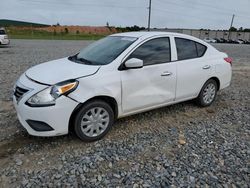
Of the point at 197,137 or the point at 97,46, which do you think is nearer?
the point at 197,137

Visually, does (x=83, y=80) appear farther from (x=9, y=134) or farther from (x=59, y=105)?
(x=9, y=134)

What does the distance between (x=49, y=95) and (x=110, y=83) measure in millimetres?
886

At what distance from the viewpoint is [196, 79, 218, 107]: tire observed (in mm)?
4844

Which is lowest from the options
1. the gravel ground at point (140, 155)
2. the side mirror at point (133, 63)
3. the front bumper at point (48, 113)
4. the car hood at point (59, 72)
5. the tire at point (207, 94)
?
the gravel ground at point (140, 155)

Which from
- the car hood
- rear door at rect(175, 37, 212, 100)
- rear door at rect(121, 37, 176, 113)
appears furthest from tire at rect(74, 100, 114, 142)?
rear door at rect(175, 37, 212, 100)

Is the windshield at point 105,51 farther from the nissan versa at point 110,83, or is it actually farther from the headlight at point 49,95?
the headlight at point 49,95

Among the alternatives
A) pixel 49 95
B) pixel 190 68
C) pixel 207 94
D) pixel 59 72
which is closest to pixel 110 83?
pixel 59 72

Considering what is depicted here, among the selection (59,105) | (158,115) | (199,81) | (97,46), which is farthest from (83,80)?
(199,81)

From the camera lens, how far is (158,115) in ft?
14.8

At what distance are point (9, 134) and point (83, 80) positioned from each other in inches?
61.4

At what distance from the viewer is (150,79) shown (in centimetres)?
383

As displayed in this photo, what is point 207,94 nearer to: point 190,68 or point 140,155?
point 190,68

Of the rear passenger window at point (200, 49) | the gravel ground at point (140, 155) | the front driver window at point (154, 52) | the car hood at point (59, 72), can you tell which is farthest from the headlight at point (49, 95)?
the rear passenger window at point (200, 49)

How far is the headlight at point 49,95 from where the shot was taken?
9.87 ft
